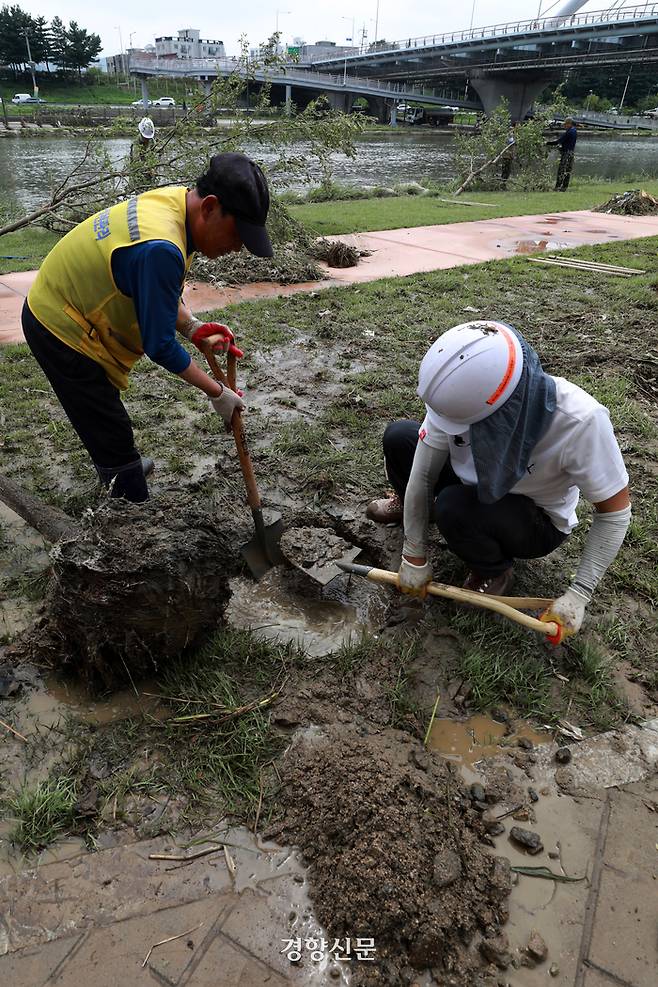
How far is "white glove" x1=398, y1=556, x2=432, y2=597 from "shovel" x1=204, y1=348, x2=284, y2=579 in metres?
0.71

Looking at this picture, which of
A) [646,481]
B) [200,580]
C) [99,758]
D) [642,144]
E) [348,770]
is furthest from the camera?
[642,144]

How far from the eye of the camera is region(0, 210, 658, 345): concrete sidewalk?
6820mm

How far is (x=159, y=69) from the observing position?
5719cm

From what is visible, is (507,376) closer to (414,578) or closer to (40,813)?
(414,578)

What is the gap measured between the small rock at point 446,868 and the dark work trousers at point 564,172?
1900 cm

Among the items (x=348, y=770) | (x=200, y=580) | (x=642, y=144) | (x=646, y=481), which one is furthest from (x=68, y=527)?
(x=642, y=144)

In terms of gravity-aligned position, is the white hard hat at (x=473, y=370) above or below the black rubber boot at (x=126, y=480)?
above

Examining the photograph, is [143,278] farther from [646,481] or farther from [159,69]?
[159,69]

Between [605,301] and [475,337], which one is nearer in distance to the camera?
[475,337]

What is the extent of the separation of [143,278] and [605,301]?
6.02m

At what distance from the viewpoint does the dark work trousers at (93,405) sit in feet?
8.52

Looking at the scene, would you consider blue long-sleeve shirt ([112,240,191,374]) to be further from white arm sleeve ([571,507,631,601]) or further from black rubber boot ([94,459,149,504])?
white arm sleeve ([571,507,631,601])

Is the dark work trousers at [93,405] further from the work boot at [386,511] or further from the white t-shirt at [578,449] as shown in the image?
the white t-shirt at [578,449]

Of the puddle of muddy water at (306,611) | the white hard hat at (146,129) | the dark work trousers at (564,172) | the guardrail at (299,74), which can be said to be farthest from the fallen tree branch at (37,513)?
the guardrail at (299,74)
